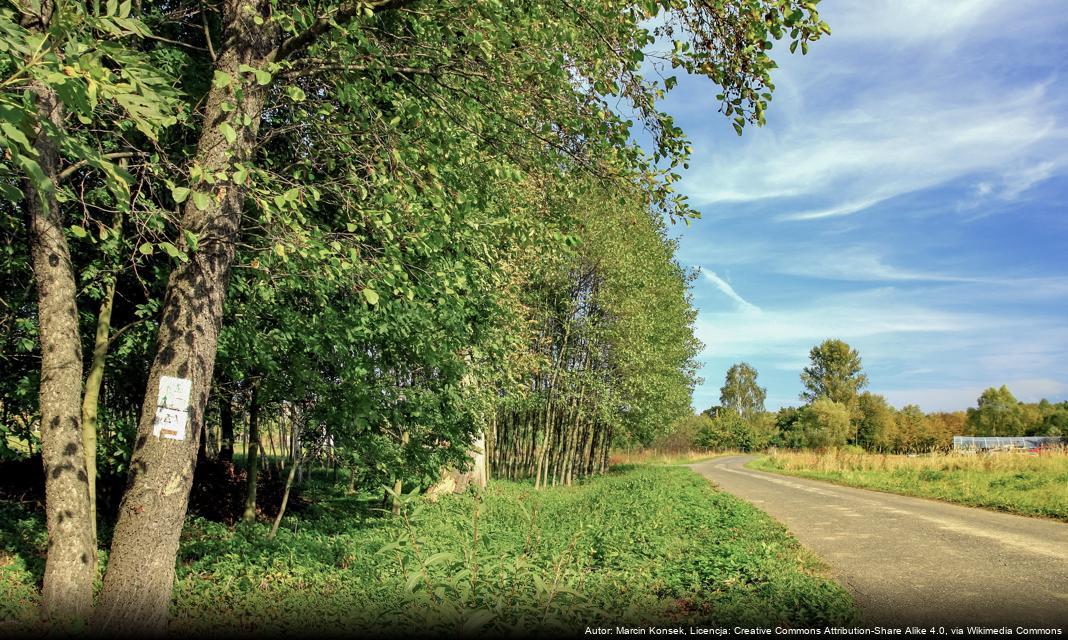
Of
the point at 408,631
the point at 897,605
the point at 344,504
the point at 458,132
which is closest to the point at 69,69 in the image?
the point at 408,631

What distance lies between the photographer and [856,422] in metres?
67.4

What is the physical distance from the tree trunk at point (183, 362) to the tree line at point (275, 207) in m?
0.02

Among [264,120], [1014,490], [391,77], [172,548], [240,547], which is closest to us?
[172,548]

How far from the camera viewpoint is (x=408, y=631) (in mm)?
3098

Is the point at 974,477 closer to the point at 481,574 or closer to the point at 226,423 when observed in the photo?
the point at 481,574

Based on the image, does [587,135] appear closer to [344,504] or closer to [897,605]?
[897,605]

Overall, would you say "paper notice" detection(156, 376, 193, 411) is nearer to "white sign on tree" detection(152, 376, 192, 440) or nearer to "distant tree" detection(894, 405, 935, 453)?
"white sign on tree" detection(152, 376, 192, 440)

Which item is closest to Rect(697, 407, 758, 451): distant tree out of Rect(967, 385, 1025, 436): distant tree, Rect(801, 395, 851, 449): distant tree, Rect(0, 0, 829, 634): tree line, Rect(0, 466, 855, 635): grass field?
Rect(967, 385, 1025, 436): distant tree

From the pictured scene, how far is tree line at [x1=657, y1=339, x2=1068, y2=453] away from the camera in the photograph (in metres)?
61.0

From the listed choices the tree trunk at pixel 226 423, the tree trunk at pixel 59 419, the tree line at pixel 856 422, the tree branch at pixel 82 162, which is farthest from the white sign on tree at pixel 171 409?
the tree line at pixel 856 422

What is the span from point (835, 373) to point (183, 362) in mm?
86056

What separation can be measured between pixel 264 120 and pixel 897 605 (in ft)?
29.5

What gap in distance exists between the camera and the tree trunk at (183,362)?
516cm

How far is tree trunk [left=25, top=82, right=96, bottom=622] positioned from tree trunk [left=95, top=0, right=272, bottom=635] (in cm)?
81
